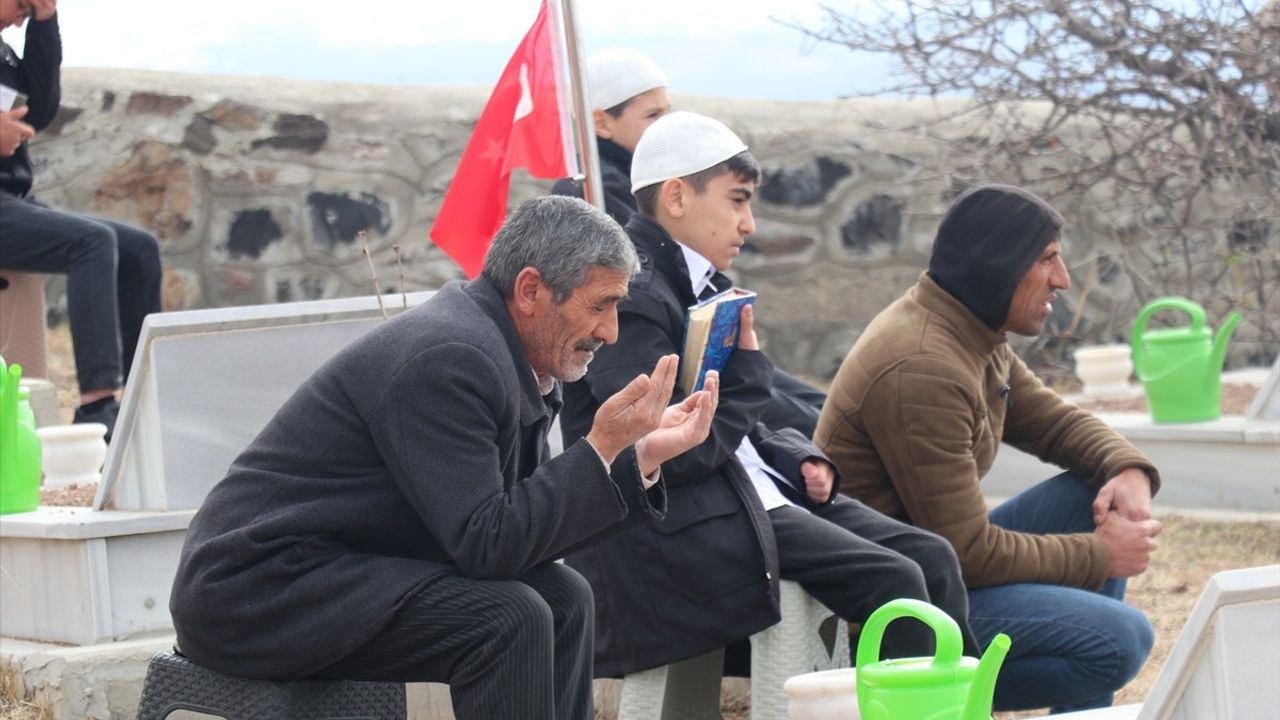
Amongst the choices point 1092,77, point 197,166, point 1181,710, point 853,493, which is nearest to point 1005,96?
point 1092,77

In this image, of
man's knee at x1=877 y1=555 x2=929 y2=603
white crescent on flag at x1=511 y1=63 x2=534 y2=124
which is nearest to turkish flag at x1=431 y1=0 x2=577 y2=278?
white crescent on flag at x1=511 y1=63 x2=534 y2=124

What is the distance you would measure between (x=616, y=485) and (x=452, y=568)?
302mm

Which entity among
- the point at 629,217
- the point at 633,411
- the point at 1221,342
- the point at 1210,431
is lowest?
the point at 1210,431

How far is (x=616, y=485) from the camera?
2748 mm

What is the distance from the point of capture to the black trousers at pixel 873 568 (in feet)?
11.1

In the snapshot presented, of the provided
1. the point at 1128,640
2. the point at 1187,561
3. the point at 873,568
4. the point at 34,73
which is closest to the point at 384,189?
the point at 34,73

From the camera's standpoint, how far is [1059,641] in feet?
11.8

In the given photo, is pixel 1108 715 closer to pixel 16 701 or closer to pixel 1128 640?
pixel 1128 640

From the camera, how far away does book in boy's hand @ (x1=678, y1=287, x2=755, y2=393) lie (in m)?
3.36

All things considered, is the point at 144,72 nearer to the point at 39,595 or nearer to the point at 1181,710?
the point at 39,595

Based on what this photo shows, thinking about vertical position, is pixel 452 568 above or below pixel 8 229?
above

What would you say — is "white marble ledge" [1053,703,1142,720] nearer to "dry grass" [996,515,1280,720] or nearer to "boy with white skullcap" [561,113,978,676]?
"boy with white skullcap" [561,113,978,676]

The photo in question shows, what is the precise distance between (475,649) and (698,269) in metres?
1.24

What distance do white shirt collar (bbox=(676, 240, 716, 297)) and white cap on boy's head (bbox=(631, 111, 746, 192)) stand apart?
158mm
